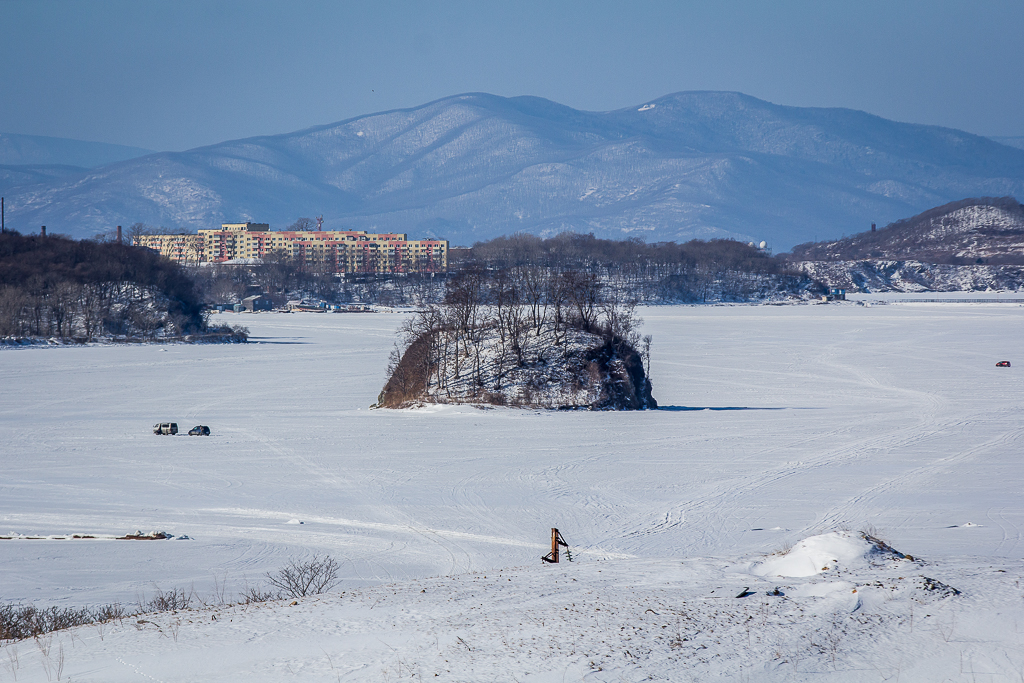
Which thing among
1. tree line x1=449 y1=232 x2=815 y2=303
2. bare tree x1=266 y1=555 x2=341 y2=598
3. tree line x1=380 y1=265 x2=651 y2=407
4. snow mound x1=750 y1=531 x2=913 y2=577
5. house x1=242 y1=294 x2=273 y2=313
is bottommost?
bare tree x1=266 y1=555 x2=341 y2=598

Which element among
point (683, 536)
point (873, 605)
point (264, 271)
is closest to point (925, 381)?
point (683, 536)

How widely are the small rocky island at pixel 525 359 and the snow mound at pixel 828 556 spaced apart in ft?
78.6

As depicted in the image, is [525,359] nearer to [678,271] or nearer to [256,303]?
[256,303]

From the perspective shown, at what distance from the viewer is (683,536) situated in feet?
Answer: 50.0

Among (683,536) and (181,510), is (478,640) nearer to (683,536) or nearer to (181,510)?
(683,536)

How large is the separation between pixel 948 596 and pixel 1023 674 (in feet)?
5.04

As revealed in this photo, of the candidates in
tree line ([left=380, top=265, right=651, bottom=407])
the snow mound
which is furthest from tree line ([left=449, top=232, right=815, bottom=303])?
the snow mound

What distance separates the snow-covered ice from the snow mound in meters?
0.04

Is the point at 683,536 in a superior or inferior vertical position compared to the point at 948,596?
inferior

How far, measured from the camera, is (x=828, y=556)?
33.1ft

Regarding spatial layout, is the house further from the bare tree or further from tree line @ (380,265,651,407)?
the bare tree

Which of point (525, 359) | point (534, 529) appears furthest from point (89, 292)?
point (534, 529)

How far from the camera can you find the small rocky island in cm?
3503

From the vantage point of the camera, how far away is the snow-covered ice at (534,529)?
782 centimetres
